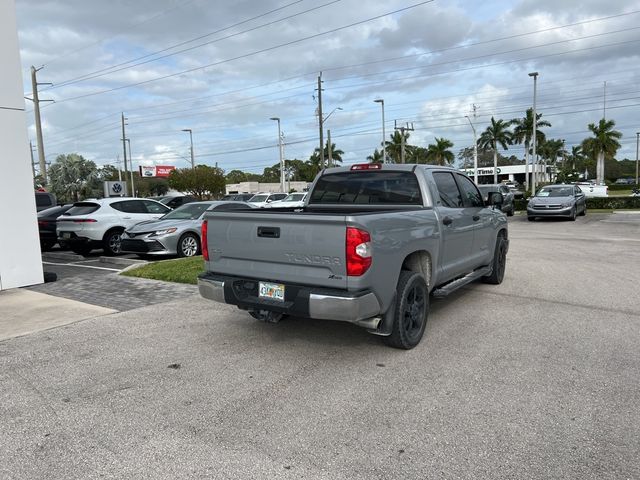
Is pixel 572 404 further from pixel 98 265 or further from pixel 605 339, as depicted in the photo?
pixel 98 265

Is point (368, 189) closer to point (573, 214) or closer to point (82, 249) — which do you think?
point (82, 249)

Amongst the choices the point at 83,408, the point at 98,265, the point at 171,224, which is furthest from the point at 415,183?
the point at 98,265

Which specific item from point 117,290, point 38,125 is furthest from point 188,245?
point 38,125

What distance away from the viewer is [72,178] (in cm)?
5731

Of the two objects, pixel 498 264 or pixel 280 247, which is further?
pixel 498 264

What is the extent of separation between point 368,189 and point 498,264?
3.13 meters

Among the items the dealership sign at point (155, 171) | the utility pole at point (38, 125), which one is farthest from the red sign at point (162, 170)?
the utility pole at point (38, 125)

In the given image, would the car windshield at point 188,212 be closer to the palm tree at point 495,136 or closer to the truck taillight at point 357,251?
the truck taillight at point 357,251

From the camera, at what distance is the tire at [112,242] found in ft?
40.6

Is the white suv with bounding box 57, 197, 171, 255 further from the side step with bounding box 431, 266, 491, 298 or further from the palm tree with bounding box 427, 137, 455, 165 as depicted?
the palm tree with bounding box 427, 137, 455, 165

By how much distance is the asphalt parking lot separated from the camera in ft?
9.93

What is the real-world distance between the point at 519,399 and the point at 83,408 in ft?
11.1

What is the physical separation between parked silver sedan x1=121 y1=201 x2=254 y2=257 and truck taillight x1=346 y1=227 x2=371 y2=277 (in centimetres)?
726

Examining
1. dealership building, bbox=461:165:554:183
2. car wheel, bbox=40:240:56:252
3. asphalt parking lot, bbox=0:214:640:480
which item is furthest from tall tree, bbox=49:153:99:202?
dealership building, bbox=461:165:554:183
